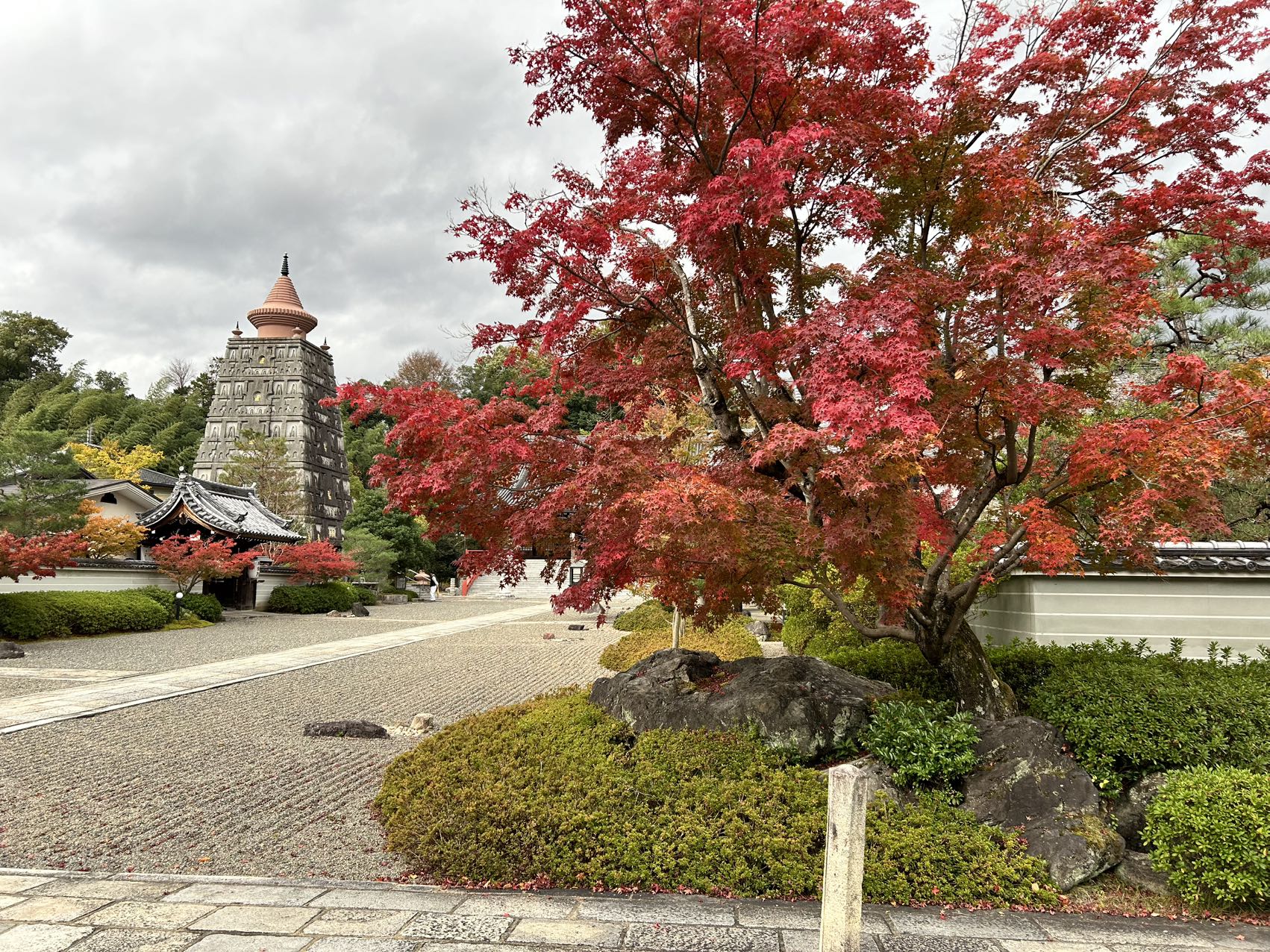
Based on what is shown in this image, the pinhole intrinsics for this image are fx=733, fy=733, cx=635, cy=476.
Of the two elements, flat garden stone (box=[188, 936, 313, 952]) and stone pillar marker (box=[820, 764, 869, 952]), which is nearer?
stone pillar marker (box=[820, 764, 869, 952])

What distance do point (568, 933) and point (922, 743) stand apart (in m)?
2.58

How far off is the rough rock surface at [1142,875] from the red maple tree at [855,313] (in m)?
1.28

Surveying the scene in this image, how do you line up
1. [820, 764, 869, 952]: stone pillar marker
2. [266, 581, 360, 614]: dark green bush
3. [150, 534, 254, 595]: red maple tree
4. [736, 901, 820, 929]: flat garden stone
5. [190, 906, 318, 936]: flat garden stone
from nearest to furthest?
[820, 764, 869, 952]: stone pillar marker
[190, 906, 318, 936]: flat garden stone
[736, 901, 820, 929]: flat garden stone
[150, 534, 254, 595]: red maple tree
[266, 581, 360, 614]: dark green bush

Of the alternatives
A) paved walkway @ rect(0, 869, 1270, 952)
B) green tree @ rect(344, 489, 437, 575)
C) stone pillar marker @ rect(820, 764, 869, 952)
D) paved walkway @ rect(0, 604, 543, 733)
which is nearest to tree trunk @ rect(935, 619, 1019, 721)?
paved walkway @ rect(0, 869, 1270, 952)

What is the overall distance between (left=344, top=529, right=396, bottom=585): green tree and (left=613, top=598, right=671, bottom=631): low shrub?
16.8 metres

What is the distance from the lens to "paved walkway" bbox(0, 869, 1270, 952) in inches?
128

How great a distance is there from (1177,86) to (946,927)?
532 centimetres

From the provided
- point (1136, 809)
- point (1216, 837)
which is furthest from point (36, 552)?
point (1216, 837)

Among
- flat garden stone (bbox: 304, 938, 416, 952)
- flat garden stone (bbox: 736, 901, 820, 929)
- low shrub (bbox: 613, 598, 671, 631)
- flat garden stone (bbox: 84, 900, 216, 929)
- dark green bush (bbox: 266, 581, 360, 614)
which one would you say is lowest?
dark green bush (bbox: 266, 581, 360, 614)

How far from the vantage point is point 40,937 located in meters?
3.22

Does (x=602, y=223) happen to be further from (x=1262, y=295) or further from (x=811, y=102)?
(x=1262, y=295)

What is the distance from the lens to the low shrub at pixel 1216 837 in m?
3.66

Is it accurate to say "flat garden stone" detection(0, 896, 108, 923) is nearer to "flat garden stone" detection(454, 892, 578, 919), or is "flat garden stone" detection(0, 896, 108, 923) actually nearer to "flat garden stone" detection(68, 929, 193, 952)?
"flat garden stone" detection(68, 929, 193, 952)

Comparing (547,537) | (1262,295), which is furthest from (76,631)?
(1262,295)
